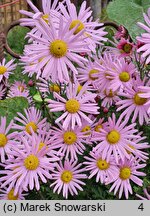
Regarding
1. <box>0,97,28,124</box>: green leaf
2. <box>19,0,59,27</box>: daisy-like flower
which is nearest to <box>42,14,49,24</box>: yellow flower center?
<box>19,0,59,27</box>: daisy-like flower

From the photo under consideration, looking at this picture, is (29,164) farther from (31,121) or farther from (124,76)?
(124,76)

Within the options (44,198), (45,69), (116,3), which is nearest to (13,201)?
(44,198)

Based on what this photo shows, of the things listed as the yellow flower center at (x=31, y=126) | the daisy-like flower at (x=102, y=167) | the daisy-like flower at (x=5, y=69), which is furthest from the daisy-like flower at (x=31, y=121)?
the daisy-like flower at (x=5, y=69)

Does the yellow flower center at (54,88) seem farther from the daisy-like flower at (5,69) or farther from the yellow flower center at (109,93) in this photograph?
the daisy-like flower at (5,69)

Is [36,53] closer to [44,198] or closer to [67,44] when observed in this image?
[67,44]

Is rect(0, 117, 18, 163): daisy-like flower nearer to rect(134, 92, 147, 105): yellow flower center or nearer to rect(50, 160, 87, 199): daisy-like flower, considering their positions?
rect(50, 160, 87, 199): daisy-like flower

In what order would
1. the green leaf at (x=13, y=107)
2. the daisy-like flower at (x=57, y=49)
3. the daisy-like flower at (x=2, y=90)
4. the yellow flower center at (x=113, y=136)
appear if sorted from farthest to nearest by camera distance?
1. the daisy-like flower at (x=2, y=90)
2. the green leaf at (x=13, y=107)
3. the yellow flower center at (x=113, y=136)
4. the daisy-like flower at (x=57, y=49)
